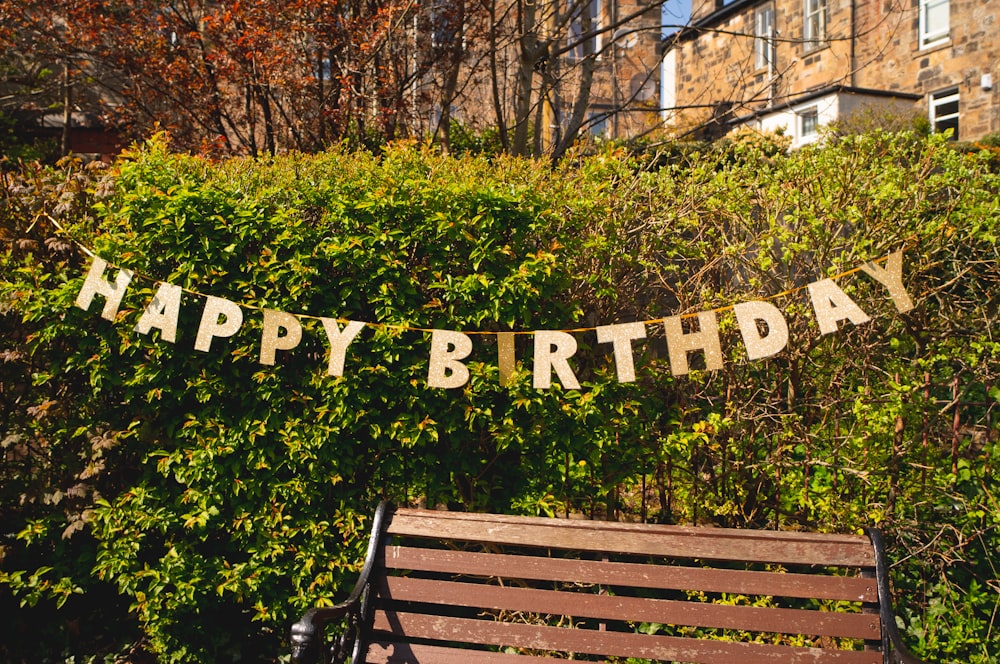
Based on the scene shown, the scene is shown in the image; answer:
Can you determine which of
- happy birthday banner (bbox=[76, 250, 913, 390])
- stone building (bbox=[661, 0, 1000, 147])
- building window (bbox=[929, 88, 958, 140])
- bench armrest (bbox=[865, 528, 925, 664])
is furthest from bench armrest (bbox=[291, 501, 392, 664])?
building window (bbox=[929, 88, 958, 140])

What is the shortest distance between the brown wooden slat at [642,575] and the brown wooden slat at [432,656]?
0.33 m

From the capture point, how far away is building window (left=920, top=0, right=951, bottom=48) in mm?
19047

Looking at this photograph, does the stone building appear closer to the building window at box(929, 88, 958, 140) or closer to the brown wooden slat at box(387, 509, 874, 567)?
the building window at box(929, 88, 958, 140)

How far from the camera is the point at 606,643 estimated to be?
11.2 feet

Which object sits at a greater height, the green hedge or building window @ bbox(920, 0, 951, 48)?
building window @ bbox(920, 0, 951, 48)

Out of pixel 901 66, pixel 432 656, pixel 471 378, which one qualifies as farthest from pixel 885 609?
pixel 901 66

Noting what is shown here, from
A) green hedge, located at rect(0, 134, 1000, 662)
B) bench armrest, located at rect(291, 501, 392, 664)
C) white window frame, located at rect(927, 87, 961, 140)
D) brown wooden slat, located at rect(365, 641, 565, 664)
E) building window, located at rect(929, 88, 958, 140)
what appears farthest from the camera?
building window, located at rect(929, 88, 958, 140)

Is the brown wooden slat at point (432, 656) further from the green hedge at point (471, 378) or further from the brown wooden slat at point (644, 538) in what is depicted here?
the green hedge at point (471, 378)

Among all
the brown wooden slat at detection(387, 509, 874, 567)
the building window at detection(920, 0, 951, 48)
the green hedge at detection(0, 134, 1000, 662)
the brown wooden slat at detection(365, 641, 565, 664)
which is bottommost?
the brown wooden slat at detection(365, 641, 565, 664)

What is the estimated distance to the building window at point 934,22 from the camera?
1905cm

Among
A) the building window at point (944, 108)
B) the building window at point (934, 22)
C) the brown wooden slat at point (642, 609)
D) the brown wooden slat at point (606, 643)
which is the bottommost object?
the brown wooden slat at point (606, 643)

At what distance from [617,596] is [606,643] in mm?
206

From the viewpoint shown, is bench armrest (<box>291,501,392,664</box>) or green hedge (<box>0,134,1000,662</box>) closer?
bench armrest (<box>291,501,392,664</box>)

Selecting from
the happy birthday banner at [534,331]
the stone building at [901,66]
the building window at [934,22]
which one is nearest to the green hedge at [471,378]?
the happy birthday banner at [534,331]
